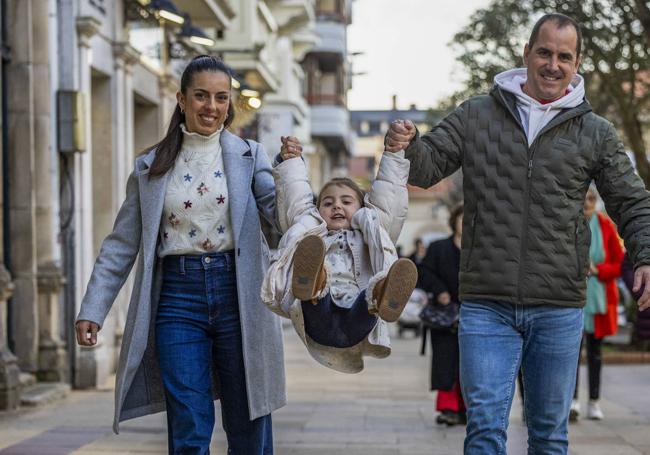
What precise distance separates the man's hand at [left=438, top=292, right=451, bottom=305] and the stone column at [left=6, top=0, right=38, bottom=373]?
4.20m

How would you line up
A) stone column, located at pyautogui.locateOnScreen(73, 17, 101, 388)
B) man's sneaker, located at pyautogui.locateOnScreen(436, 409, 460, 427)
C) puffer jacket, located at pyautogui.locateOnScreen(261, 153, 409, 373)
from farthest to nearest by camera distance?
stone column, located at pyautogui.locateOnScreen(73, 17, 101, 388) → man's sneaker, located at pyautogui.locateOnScreen(436, 409, 460, 427) → puffer jacket, located at pyautogui.locateOnScreen(261, 153, 409, 373)

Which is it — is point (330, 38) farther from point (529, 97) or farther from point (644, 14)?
point (529, 97)

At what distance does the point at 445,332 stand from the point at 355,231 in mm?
5848

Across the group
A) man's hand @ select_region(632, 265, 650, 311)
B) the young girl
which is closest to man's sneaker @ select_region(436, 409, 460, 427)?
the young girl

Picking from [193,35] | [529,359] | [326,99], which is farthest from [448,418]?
[326,99]

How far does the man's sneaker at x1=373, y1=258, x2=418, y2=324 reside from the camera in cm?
557

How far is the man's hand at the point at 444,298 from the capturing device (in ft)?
38.8

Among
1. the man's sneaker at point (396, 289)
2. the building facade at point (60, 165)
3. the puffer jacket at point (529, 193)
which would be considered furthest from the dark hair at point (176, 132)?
the building facade at point (60, 165)

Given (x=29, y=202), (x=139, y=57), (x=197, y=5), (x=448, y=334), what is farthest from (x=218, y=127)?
(x=197, y=5)

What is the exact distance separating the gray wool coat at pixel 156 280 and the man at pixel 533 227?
0.73 meters

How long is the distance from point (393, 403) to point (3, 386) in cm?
Result: 392

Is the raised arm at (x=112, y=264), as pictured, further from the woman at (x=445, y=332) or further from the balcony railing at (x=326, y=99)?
the balcony railing at (x=326, y=99)

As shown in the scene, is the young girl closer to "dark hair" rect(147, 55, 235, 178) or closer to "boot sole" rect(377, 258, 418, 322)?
"boot sole" rect(377, 258, 418, 322)

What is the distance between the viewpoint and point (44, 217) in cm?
1398
